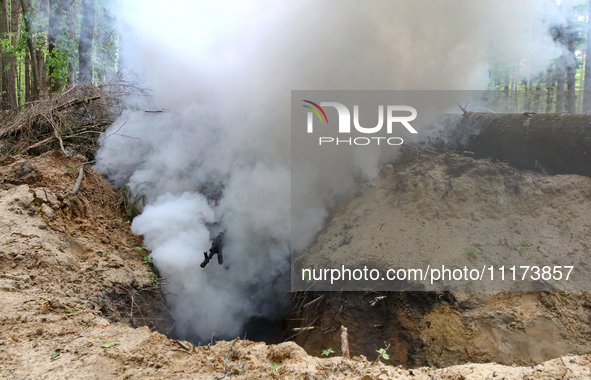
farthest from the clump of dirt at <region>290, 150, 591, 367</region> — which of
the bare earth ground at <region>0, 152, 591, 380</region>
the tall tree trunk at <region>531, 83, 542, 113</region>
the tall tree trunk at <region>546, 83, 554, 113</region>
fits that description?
the tall tree trunk at <region>531, 83, 542, 113</region>

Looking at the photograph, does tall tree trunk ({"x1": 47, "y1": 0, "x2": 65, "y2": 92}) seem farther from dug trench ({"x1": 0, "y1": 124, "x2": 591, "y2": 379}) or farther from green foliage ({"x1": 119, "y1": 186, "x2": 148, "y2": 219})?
green foliage ({"x1": 119, "y1": 186, "x2": 148, "y2": 219})

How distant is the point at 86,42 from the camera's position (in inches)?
360

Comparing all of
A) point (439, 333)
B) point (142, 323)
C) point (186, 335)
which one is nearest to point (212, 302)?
point (186, 335)

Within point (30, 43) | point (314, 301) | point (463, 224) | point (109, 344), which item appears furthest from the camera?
point (30, 43)

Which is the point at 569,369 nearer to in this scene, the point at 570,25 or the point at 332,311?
the point at 332,311

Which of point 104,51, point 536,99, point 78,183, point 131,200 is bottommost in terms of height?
point 131,200

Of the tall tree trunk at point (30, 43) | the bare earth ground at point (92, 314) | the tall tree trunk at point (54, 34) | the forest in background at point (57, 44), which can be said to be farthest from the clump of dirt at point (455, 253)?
the tall tree trunk at point (30, 43)

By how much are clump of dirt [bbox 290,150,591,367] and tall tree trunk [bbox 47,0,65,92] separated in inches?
311

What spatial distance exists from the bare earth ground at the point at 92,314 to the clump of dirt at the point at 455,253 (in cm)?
17

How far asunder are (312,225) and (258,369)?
3513 millimetres

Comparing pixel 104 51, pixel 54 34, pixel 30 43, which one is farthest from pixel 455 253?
pixel 104 51

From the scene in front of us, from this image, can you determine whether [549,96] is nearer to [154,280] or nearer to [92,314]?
[154,280]

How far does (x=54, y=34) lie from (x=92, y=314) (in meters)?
8.50

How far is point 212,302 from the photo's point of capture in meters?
5.12
